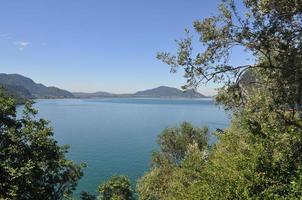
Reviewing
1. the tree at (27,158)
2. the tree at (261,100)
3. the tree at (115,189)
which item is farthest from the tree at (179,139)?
the tree at (261,100)

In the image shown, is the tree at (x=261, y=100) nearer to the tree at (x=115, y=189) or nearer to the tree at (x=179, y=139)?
the tree at (x=115, y=189)

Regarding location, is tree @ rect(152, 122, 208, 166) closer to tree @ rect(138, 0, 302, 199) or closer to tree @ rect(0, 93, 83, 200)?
tree @ rect(0, 93, 83, 200)

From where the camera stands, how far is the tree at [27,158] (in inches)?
1160

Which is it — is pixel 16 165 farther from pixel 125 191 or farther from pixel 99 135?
pixel 99 135

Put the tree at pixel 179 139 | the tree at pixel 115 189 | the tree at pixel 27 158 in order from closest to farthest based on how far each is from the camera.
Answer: the tree at pixel 27 158, the tree at pixel 115 189, the tree at pixel 179 139

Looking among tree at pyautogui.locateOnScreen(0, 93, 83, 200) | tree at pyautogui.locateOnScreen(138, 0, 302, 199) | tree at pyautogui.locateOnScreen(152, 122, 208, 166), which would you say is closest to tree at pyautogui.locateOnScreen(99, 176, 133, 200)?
tree at pyautogui.locateOnScreen(152, 122, 208, 166)

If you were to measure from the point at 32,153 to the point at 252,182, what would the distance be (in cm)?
1973

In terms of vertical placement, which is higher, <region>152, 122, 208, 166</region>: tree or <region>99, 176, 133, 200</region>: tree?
<region>152, 122, 208, 166</region>: tree

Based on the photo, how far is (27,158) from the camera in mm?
31719

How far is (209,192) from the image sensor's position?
851 inches

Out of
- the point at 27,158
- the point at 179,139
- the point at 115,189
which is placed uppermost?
the point at 27,158

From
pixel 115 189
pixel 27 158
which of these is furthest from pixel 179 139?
pixel 27 158

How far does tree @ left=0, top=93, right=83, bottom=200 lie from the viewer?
2945 cm

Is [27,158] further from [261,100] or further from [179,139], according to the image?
[179,139]
